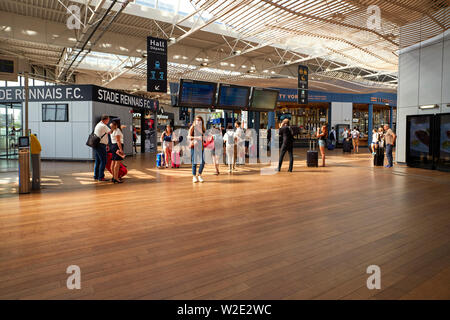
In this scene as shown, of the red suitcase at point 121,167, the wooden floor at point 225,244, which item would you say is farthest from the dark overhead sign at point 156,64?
the wooden floor at point 225,244

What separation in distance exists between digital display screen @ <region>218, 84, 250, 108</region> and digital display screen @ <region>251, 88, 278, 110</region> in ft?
1.05

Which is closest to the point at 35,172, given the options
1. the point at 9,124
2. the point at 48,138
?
the point at 48,138

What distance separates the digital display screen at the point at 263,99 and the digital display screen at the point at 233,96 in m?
0.32

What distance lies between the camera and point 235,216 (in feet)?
13.9

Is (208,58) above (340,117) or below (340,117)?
above

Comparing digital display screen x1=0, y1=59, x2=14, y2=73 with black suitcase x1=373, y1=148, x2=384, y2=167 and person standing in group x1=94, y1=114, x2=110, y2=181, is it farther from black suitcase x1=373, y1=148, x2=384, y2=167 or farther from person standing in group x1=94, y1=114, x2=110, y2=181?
black suitcase x1=373, y1=148, x2=384, y2=167

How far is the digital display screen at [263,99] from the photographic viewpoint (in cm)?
1159

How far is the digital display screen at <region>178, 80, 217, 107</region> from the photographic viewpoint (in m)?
9.80

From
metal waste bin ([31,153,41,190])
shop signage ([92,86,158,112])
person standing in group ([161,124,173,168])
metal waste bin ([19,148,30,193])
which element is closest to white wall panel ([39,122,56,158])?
shop signage ([92,86,158,112])

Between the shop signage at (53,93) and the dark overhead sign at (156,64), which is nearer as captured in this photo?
the dark overhead sign at (156,64)

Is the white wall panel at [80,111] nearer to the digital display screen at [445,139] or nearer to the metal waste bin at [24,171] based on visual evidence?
the metal waste bin at [24,171]
